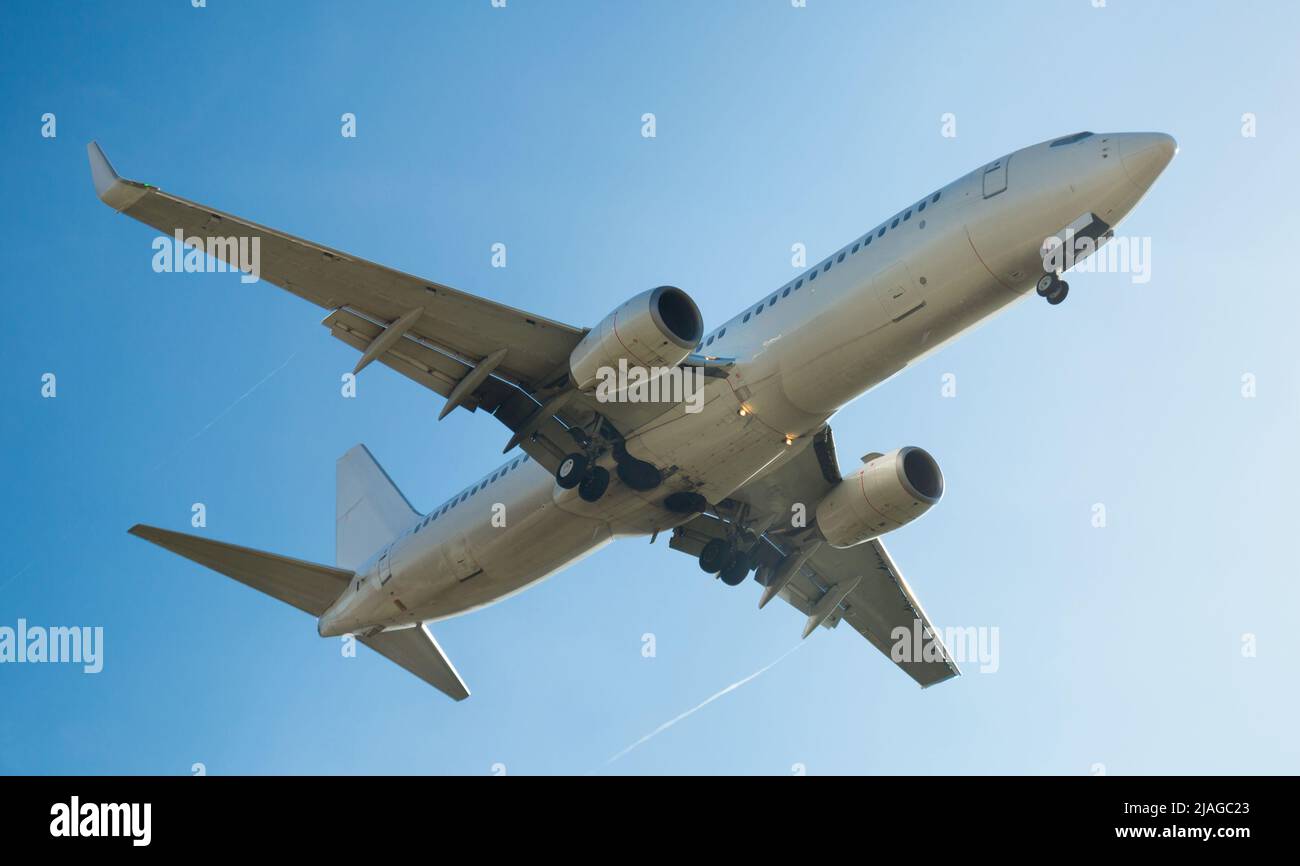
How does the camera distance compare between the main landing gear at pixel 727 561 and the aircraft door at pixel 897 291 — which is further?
the main landing gear at pixel 727 561

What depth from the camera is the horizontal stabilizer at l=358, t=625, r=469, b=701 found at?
109 ft

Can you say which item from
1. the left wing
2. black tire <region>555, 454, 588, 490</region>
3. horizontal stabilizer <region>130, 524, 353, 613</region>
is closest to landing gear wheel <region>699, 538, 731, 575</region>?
the left wing

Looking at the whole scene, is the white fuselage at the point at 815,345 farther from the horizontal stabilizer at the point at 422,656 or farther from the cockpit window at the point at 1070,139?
the horizontal stabilizer at the point at 422,656

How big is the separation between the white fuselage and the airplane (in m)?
0.04

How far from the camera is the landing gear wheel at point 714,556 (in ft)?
102

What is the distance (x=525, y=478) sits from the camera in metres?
28.4

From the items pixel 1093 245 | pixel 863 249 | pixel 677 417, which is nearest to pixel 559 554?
pixel 677 417

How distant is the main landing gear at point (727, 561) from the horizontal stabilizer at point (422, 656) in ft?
24.7

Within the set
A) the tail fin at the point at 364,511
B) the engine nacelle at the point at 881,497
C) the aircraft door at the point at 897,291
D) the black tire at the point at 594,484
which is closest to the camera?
the aircraft door at the point at 897,291

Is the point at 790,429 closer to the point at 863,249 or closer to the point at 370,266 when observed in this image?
the point at 863,249

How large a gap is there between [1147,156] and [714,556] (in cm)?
1355

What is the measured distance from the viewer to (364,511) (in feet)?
118

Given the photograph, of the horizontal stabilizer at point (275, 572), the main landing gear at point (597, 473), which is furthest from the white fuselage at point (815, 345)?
the horizontal stabilizer at point (275, 572)
